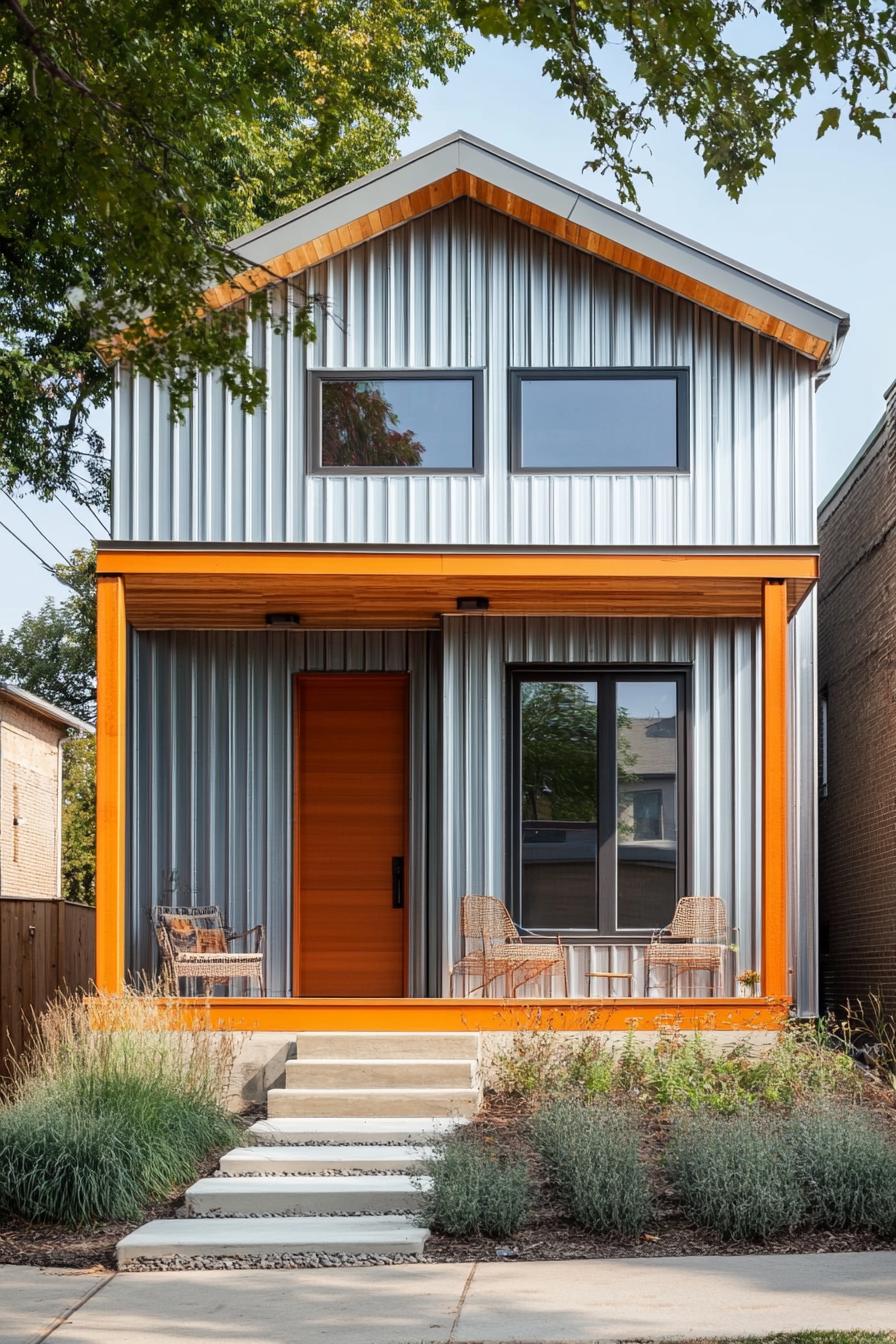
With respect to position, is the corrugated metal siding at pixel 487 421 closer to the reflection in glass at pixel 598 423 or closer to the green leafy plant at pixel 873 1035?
the reflection in glass at pixel 598 423

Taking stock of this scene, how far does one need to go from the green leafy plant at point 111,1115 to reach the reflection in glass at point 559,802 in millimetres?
3207

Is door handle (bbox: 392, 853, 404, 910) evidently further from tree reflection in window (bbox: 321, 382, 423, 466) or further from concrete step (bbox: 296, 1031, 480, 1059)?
tree reflection in window (bbox: 321, 382, 423, 466)

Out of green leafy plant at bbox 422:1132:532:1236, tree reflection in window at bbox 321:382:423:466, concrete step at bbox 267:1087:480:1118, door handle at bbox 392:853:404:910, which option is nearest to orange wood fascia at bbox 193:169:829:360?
tree reflection in window at bbox 321:382:423:466

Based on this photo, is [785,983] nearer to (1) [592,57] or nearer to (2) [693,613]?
(2) [693,613]

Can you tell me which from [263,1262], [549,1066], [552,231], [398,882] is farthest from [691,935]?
[263,1262]

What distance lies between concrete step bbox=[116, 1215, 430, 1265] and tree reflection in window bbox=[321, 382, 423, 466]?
602 cm

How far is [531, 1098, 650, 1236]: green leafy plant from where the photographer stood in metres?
7.47

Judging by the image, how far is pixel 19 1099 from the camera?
897cm

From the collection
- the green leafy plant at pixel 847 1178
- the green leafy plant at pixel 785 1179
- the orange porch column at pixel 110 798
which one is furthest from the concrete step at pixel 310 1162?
the orange porch column at pixel 110 798

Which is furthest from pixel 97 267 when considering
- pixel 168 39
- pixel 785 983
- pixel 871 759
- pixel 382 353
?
pixel 785 983

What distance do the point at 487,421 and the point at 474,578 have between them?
1273mm

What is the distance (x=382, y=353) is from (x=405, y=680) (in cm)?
277

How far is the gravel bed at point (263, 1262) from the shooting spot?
7.20 meters

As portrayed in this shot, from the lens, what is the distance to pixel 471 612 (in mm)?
12617
